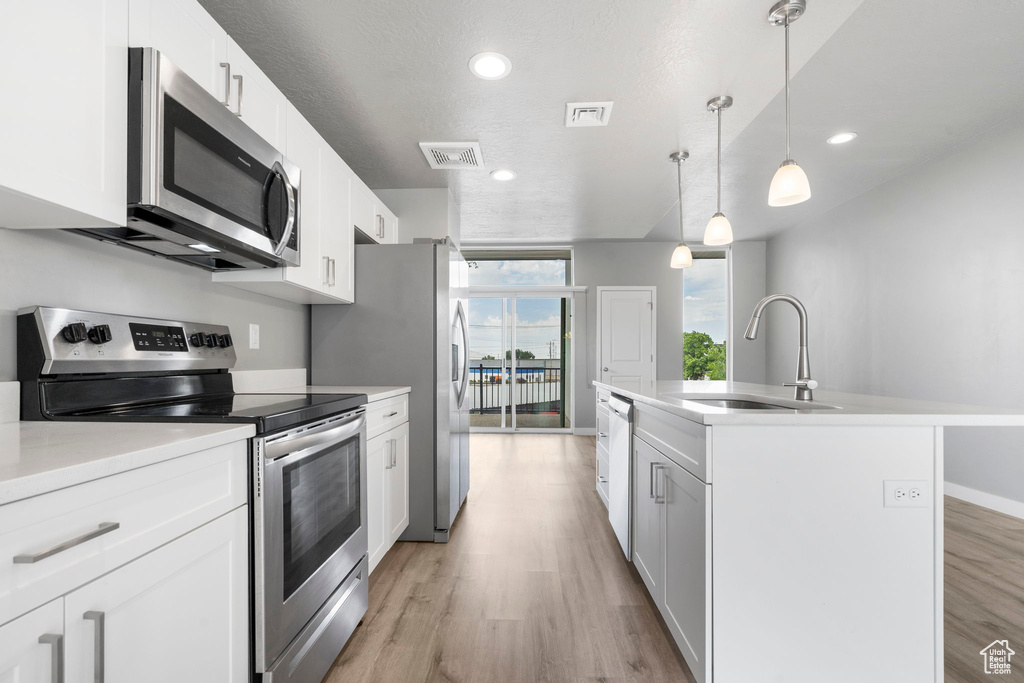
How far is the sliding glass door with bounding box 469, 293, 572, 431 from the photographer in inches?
264

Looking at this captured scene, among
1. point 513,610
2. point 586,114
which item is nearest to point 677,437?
point 513,610

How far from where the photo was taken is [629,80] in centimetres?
242

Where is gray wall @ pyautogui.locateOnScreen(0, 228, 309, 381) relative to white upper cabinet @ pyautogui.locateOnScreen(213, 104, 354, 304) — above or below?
below

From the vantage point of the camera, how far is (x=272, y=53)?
220cm

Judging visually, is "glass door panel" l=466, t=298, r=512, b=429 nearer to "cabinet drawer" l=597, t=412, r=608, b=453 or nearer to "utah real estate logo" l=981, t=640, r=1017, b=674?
"cabinet drawer" l=597, t=412, r=608, b=453

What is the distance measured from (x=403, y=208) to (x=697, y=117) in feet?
7.38

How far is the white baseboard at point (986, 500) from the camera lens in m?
3.21

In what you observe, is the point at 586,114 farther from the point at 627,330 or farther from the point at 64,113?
the point at 627,330

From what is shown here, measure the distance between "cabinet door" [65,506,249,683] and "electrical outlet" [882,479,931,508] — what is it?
1758mm

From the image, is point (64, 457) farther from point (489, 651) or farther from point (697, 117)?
point (697, 117)

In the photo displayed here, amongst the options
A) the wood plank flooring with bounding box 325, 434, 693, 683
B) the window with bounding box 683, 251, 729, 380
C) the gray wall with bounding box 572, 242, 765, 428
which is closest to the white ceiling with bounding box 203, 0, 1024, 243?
the wood plank flooring with bounding box 325, 434, 693, 683

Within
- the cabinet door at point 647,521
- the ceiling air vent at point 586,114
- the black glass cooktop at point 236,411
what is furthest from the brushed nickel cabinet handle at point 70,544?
the ceiling air vent at point 586,114

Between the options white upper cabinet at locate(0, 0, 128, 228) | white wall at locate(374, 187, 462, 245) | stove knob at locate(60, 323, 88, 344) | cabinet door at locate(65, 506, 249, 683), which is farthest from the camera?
white wall at locate(374, 187, 462, 245)

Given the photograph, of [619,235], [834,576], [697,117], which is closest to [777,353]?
[619,235]
